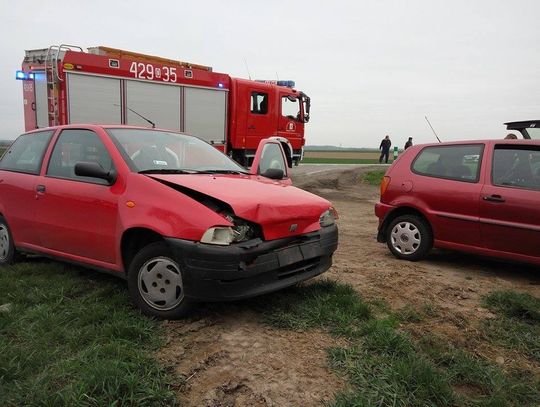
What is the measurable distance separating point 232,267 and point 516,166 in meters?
3.85

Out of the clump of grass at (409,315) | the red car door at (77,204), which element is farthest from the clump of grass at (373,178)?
the red car door at (77,204)

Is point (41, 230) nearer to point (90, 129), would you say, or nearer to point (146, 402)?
point (90, 129)

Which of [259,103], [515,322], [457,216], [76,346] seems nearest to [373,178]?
[259,103]

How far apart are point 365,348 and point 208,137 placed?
36.9 feet

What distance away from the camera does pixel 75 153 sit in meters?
4.45

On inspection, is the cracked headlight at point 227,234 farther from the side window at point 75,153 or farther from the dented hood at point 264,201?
the side window at point 75,153

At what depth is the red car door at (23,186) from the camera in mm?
4707

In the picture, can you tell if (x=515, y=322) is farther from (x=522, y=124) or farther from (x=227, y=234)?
(x=522, y=124)

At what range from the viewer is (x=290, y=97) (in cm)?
1538

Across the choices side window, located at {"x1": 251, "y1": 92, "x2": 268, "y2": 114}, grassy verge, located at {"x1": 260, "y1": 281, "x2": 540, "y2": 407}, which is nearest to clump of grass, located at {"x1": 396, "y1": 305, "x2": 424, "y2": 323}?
grassy verge, located at {"x1": 260, "y1": 281, "x2": 540, "y2": 407}

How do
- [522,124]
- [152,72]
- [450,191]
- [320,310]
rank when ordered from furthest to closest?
[152,72] < [522,124] < [450,191] < [320,310]

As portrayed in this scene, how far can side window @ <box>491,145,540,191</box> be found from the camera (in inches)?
205

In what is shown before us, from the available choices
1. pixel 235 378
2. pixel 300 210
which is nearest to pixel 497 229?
pixel 300 210

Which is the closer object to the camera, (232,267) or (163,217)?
(232,267)
